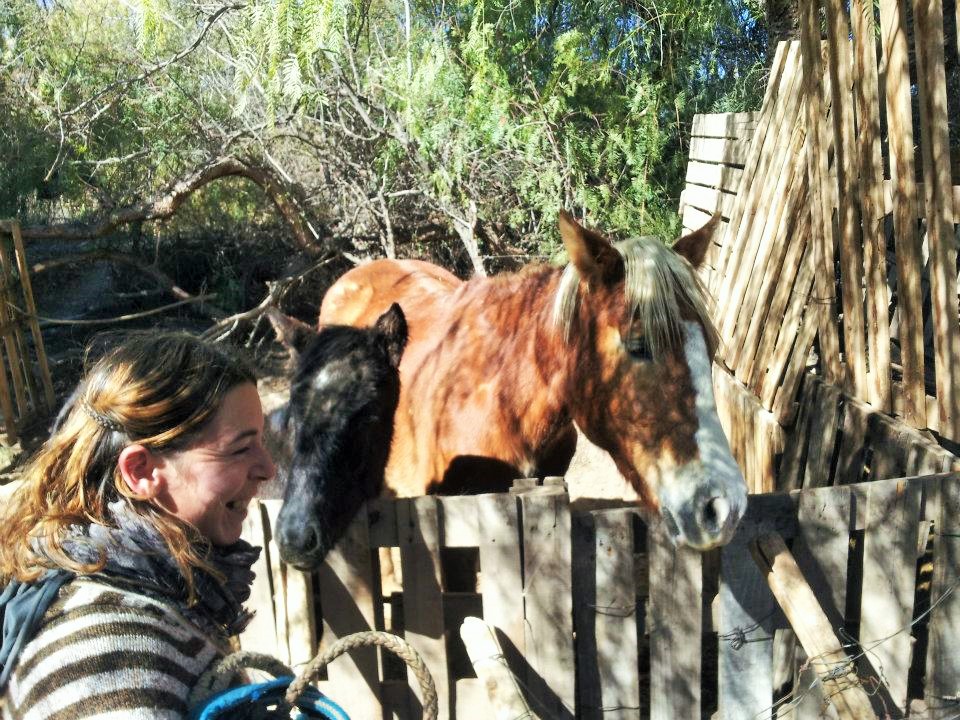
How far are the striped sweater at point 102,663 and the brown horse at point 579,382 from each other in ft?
5.15

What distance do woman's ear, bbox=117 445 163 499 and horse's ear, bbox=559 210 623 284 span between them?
5.79ft

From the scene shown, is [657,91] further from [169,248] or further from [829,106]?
[169,248]

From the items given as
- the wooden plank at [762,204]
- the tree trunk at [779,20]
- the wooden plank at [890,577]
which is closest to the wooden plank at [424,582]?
the wooden plank at [890,577]

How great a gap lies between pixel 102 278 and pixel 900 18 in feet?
39.8

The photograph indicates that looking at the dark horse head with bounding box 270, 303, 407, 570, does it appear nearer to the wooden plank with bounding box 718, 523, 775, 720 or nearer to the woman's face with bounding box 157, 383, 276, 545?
the woman's face with bounding box 157, 383, 276, 545

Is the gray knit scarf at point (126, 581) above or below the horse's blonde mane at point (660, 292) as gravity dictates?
below

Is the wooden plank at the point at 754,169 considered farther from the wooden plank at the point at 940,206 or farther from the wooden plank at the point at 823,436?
the wooden plank at the point at 940,206

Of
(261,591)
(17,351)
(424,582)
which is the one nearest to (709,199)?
(424,582)

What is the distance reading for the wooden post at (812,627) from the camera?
1.88m

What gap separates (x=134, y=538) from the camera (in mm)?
1346

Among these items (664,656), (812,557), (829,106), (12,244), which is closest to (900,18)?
(829,106)

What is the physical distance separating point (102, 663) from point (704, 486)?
68.9 inches

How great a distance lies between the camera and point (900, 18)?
9.47 ft

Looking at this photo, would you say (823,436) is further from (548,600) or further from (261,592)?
(261,592)
